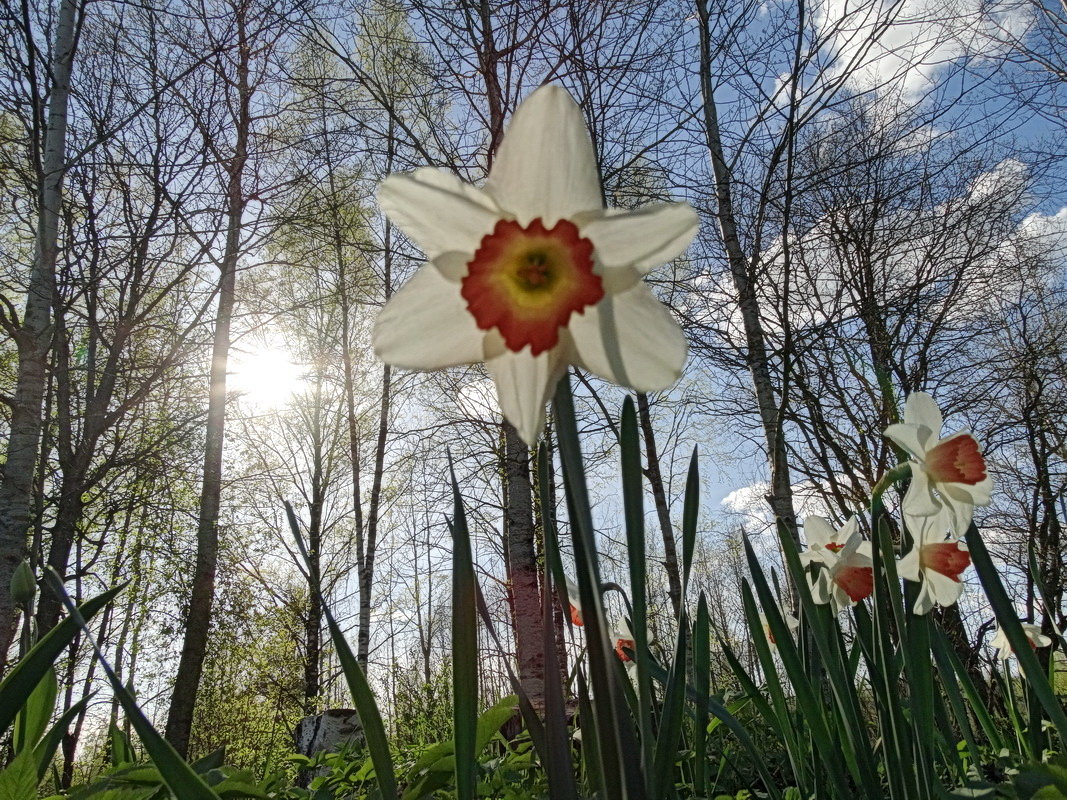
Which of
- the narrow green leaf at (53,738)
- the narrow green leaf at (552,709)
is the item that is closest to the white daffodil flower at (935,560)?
the narrow green leaf at (552,709)

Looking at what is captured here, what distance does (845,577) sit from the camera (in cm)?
128

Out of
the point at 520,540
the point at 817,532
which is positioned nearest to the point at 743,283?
the point at 520,540

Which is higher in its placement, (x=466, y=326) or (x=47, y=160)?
(x=47, y=160)

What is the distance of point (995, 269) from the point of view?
6598 millimetres

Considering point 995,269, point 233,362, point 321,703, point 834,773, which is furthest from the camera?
point 321,703

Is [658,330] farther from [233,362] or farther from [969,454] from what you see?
[233,362]

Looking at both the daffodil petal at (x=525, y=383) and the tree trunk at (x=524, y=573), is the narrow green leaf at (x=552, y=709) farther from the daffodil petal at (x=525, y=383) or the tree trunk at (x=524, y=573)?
the tree trunk at (x=524, y=573)

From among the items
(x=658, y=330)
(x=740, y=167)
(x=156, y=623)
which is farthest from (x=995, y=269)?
(x=156, y=623)

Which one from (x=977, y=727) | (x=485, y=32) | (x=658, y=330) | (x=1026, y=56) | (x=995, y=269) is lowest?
(x=977, y=727)

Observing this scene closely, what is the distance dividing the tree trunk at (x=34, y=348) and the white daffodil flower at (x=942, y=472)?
426 cm

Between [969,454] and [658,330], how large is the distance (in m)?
0.70

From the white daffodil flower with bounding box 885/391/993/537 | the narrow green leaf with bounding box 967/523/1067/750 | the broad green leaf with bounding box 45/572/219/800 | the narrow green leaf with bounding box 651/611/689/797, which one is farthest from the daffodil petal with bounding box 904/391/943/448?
the broad green leaf with bounding box 45/572/219/800

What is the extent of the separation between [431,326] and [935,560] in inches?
36.3

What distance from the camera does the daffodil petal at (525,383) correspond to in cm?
55
